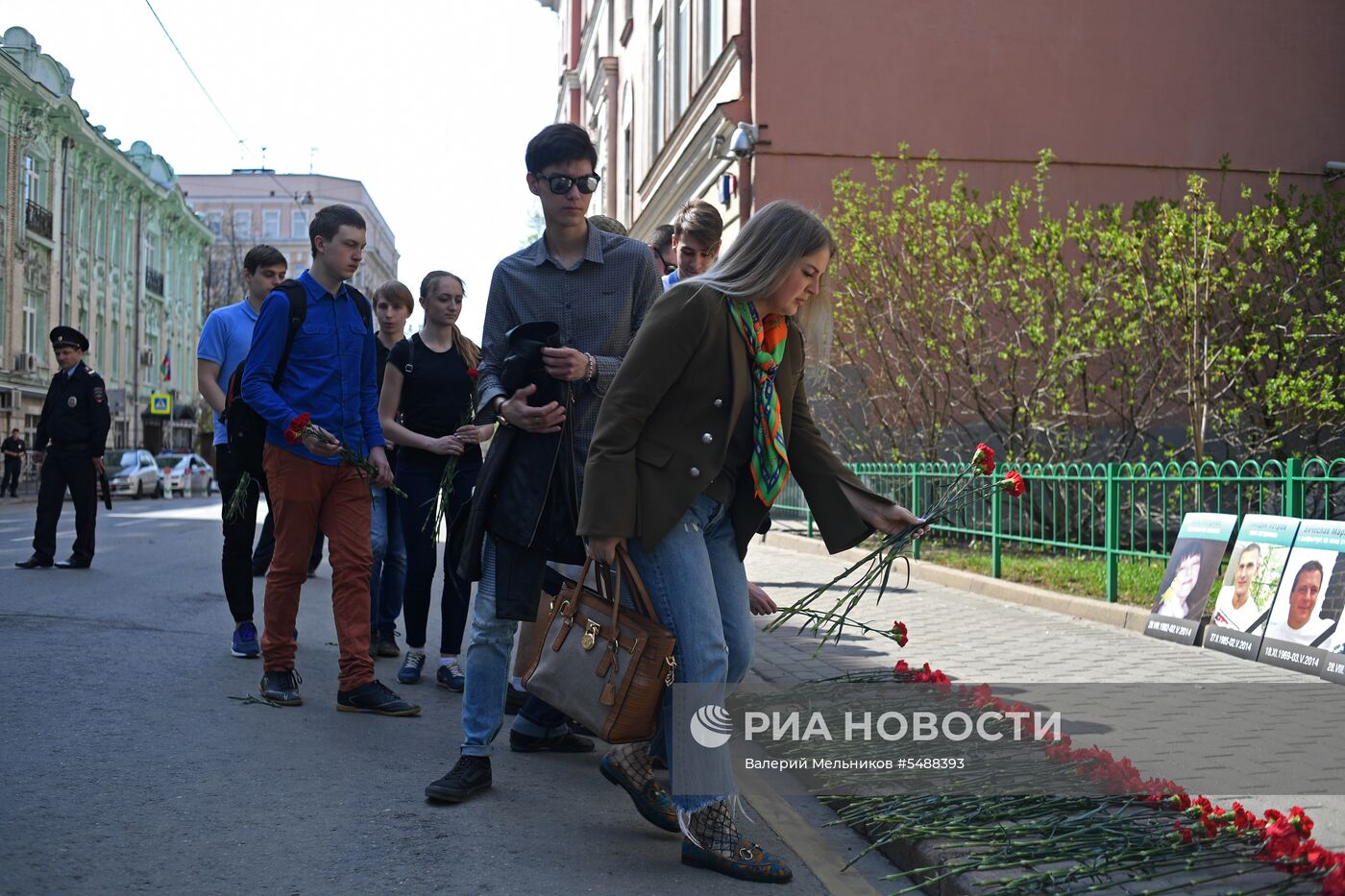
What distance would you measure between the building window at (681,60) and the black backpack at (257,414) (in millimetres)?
18364

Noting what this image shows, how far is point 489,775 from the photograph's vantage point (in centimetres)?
445

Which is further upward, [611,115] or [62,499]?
[611,115]

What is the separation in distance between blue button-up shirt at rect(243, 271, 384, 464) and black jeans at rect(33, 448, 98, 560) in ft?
21.5

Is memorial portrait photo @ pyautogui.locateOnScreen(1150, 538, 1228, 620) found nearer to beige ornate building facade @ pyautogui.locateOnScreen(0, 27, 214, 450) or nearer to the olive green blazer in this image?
the olive green blazer

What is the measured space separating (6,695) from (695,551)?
3.48m

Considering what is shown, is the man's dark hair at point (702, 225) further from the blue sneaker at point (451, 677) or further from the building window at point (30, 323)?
the building window at point (30, 323)

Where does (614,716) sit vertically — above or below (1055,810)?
above

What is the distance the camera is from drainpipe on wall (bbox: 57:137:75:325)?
147ft

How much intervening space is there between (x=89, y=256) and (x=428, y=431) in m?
46.3

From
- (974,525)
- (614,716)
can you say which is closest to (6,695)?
(614,716)

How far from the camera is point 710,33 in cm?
2200

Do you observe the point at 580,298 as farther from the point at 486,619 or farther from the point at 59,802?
the point at 59,802

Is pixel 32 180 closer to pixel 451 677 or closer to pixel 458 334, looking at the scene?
pixel 458 334

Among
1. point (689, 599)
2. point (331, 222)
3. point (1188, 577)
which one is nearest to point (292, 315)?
point (331, 222)
